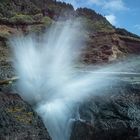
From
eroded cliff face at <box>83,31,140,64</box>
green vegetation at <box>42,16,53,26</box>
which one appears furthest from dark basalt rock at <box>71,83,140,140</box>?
green vegetation at <box>42,16,53,26</box>

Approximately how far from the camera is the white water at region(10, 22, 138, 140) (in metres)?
21.5

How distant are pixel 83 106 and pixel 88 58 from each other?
1088 inches

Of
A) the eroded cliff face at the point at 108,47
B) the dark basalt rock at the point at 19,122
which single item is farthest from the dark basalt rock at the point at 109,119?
the eroded cliff face at the point at 108,47

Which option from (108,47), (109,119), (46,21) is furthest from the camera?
(46,21)

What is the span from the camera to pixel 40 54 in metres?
46.6

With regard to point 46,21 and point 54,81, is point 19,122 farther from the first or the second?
point 46,21

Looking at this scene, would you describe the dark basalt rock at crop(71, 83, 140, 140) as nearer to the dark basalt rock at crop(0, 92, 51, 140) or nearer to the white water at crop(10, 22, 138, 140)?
the white water at crop(10, 22, 138, 140)

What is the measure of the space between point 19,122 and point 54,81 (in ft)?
34.3

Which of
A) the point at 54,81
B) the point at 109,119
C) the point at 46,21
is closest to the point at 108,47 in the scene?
the point at 46,21

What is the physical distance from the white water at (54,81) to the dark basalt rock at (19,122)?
121 centimetres

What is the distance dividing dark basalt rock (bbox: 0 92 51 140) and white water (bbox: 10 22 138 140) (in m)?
1.21

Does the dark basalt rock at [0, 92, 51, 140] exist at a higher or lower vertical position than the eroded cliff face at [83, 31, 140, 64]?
lower

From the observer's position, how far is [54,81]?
2956cm

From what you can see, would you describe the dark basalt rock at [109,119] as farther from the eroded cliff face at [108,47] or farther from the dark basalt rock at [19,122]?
the eroded cliff face at [108,47]
